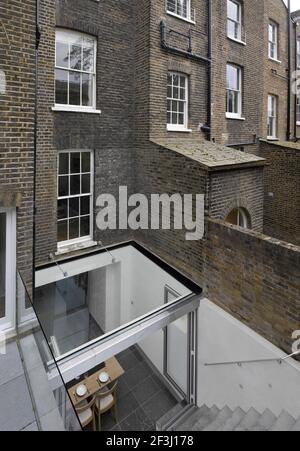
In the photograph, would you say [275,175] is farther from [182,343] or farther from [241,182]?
[182,343]

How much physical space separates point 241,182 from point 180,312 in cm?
375

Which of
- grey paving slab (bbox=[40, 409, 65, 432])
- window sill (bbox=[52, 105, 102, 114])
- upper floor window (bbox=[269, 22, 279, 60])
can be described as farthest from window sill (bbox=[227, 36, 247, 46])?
grey paving slab (bbox=[40, 409, 65, 432])

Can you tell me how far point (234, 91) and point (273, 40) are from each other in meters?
5.14

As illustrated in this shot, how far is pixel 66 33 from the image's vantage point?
7.73 m

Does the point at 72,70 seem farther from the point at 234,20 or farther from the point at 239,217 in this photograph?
the point at 234,20

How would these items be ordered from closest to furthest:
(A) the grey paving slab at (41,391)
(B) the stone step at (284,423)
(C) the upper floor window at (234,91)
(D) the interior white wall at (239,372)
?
1. (A) the grey paving slab at (41,391)
2. (B) the stone step at (284,423)
3. (D) the interior white wall at (239,372)
4. (C) the upper floor window at (234,91)

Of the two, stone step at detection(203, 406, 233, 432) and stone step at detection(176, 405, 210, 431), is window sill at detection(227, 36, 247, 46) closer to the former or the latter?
stone step at detection(203, 406, 233, 432)

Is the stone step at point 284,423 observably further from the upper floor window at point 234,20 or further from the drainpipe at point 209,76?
the upper floor window at point 234,20

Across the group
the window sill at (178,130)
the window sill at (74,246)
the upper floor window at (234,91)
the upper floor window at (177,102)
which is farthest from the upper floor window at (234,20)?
the window sill at (74,246)

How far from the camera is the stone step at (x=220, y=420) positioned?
21.5ft

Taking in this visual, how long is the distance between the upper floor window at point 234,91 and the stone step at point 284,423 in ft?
32.5

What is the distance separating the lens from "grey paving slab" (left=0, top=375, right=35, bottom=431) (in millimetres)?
3332

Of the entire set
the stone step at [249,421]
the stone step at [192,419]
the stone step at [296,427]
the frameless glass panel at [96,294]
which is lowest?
the stone step at [192,419]

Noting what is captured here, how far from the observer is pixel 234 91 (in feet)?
39.2
